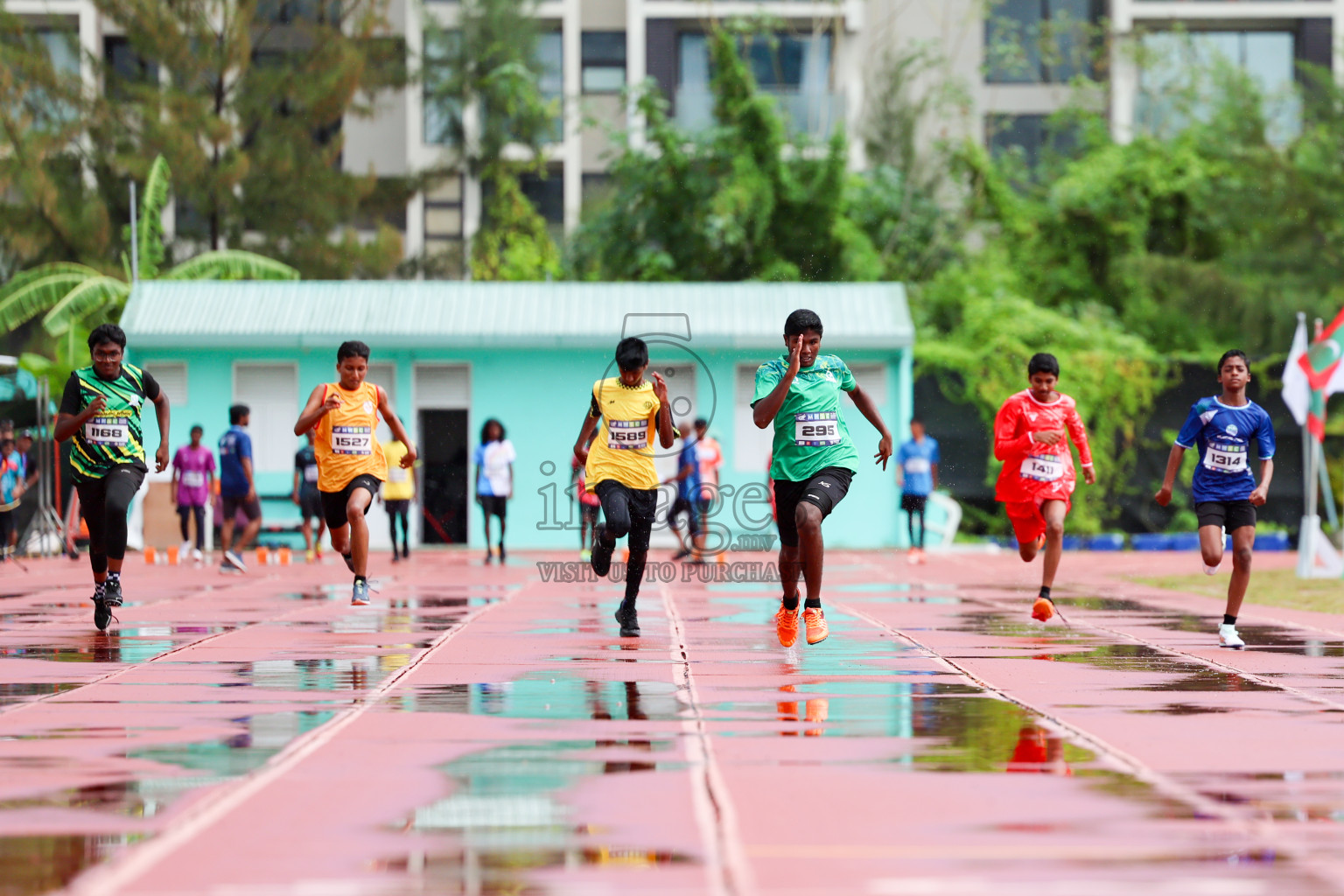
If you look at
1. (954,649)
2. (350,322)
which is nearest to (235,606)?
(954,649)

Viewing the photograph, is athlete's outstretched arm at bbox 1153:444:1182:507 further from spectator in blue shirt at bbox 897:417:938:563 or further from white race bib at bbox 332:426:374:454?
spectator in blue shirt at bbox 897:417:938:563

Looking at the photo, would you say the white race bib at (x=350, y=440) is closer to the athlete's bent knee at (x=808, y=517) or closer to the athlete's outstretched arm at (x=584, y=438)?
the athlete's outstretched arm at (x=584, y=438)

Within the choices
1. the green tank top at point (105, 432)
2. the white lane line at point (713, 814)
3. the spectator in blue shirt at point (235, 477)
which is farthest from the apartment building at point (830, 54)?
the white lane line at point (713, 814)

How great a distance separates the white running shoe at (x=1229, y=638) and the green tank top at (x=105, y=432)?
6.83 metres

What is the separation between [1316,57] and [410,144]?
74.7 ft

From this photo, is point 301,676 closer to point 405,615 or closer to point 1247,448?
point 405,615

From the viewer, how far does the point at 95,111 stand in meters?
41.1

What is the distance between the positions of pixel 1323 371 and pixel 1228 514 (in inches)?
302

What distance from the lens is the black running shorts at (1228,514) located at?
35.2 ft

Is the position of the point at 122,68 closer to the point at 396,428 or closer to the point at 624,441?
the point at 396,428

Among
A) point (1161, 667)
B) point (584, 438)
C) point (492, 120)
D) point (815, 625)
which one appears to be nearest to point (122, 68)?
point (492, 120)

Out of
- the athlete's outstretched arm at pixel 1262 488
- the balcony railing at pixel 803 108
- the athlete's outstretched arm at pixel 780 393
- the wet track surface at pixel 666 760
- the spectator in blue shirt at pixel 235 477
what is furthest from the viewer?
the balcony railing at pixel 803 108

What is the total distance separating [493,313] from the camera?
26906 millimetres

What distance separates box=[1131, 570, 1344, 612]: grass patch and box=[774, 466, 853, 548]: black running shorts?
5.65 meters
